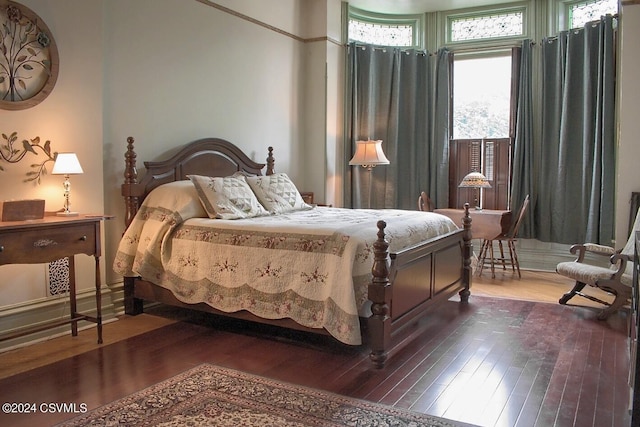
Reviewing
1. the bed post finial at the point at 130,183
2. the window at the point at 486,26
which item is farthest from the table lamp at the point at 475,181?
the bed post finial at the point at 130,183

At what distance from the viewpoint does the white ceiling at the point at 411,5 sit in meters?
6.25

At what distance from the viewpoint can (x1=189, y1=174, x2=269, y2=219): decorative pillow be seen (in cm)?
395

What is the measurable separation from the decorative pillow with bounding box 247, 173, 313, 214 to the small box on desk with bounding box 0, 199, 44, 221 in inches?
67.8

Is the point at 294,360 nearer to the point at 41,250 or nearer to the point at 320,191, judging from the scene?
the point at 41,250

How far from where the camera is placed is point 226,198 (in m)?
4.05

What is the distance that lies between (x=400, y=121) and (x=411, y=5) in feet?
4.43

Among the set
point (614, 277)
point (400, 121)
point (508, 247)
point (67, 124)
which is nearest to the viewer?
point (67, 124)

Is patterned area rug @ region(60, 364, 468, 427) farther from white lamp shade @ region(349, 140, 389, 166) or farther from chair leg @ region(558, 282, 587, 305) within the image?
white lamp shade @ region(349, 140, 389, 166)

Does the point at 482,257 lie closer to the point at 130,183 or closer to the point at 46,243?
the point at 130,183

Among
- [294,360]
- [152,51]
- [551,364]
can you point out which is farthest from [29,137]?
[551,364]

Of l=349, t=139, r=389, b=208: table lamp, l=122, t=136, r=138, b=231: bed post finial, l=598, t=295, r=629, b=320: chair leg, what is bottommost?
l=598, t=295, r=629, b=320: chair leg

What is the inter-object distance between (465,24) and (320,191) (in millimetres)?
2656

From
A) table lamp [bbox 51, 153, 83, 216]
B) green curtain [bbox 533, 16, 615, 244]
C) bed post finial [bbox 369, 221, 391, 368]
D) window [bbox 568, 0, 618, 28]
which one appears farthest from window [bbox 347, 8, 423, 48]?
bed post finial [bbox 369, 221, 391, 368]

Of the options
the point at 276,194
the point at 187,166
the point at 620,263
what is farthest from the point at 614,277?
the point at 187,166
